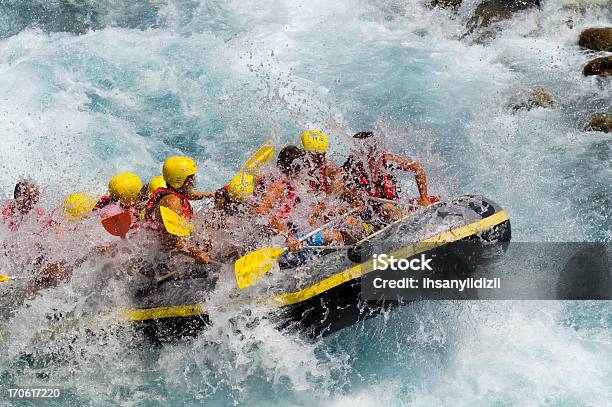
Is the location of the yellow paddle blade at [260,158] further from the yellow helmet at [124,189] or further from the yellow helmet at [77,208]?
the yellow helmet at [77,208]

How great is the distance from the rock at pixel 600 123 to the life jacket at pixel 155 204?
229 inches

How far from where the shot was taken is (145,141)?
1001 cm

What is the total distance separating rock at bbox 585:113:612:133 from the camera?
30.7 feet

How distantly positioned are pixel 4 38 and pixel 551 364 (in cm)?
1035

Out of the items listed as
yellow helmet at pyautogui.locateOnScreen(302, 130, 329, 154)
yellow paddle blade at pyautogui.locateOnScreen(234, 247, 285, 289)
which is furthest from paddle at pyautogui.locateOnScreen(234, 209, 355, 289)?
yellow helmet at pyautogui.locateOnScreen(302, 130, 329, 154)

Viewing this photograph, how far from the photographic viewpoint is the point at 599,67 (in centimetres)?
1036

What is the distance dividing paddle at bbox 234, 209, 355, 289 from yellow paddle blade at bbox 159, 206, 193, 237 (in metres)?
0.49

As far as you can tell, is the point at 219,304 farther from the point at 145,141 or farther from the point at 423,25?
the point at 423,25

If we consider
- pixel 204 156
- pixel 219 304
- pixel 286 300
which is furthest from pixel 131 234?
pixel 204 156

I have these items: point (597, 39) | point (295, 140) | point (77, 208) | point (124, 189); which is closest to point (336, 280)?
point (124, 189)

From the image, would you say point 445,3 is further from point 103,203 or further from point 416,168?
point 103,203

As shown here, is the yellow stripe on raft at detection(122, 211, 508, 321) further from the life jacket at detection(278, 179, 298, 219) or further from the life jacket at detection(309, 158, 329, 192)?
the life jacket at detection(309, 158, 329, 192)

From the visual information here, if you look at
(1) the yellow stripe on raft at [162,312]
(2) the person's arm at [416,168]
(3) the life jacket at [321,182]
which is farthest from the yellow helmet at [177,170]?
(2) the person's arm at [416,168]

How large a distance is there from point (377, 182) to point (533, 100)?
4332mm
